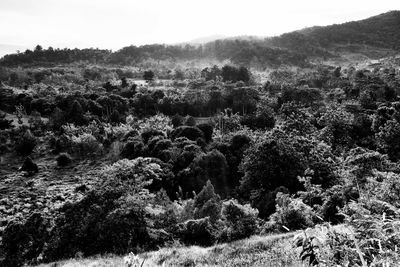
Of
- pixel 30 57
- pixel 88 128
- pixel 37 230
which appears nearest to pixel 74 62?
pixel 30 57

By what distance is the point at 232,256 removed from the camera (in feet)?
43.2

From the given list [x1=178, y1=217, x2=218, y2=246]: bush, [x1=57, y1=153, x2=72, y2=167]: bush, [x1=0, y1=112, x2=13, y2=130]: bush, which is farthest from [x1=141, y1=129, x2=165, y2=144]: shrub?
[x1=178, y1=217, x2=218, y2=246]: bush

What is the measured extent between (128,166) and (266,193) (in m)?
9.47

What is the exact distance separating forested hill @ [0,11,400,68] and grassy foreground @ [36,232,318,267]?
412ft

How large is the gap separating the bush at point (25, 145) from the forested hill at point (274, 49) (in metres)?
96.0

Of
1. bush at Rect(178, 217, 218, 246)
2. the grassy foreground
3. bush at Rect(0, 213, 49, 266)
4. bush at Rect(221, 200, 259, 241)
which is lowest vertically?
bush at Rect(0, 213, 49, 266)

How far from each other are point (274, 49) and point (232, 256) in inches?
5620

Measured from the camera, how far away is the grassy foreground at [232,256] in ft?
37.5

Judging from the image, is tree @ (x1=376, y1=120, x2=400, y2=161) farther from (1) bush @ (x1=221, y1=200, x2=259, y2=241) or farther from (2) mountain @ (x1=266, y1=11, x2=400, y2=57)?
(2) mountain @ (x1=266, y1=11, x2=400, y2=57)

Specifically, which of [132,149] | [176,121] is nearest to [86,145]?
[132,149]

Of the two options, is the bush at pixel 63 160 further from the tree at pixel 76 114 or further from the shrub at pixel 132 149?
the tree at pixel 76 114

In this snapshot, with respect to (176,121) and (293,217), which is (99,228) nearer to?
(293,217)

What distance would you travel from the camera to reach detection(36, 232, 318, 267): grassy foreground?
11.4 m

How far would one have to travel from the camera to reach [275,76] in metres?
99.1
